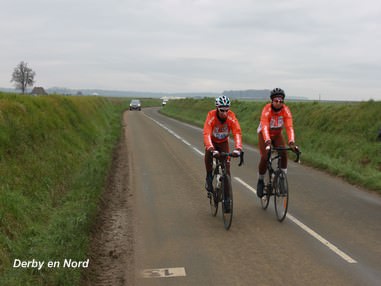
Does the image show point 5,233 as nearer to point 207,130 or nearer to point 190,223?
point 190,223

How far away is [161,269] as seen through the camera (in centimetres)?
554

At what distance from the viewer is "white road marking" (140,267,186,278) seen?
5336mm

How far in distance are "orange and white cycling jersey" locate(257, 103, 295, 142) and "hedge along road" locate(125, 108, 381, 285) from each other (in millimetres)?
1675

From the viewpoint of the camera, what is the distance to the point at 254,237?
22.3 feet

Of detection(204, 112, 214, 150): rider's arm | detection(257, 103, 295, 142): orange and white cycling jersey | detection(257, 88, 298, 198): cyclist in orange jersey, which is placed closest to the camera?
detection(204, 112, 214, 150): rider's arm

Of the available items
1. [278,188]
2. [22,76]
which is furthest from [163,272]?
[22,76]

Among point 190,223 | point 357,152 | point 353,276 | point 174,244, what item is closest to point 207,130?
point 190,223

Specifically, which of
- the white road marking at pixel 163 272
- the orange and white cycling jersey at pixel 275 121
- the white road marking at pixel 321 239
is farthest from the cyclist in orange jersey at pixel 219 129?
the white road marking at pixel 163 272

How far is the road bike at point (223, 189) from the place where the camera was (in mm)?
7223

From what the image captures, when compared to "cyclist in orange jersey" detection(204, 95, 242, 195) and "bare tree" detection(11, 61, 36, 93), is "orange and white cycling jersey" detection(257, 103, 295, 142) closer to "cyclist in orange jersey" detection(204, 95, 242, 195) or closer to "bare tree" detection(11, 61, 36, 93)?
"cyclist in orange jersey" detection(204, 95, 242, 195)

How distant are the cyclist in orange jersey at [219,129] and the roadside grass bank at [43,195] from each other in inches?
97.5

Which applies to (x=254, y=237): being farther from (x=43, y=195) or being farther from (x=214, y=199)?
(x=43, y=195)

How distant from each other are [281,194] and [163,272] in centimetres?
325

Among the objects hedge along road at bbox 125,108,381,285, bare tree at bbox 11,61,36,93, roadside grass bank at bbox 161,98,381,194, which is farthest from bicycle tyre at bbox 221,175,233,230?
bare tree at bbox 11,61,36,93
